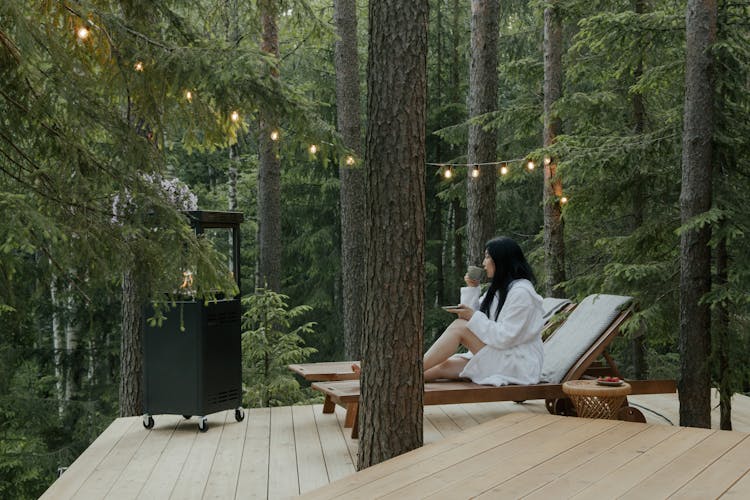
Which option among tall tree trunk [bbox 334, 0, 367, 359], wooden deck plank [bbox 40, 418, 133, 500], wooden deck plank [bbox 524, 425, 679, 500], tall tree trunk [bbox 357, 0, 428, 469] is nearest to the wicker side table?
wooden deck plank [bbox 524, 425, 679, 500]

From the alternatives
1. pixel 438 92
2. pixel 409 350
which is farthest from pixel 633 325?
pixel 438 92

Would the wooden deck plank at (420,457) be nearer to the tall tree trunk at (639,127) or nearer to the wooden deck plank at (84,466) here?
the wooden deck plank at (84,466)

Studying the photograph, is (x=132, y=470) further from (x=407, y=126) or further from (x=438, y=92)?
(x=438, y=92)

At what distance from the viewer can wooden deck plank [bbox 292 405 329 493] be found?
186 inches

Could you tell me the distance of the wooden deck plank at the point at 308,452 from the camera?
15.5ft

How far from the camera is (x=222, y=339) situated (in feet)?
19.9

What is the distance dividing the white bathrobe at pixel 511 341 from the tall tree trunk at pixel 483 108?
3.48 meters

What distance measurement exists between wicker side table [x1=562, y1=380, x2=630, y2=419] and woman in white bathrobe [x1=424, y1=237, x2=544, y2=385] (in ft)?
1.90

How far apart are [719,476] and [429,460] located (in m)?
1.21

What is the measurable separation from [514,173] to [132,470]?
24.3 ft

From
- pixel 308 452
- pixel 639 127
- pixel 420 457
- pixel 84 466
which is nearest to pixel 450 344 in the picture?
pixel 308 452

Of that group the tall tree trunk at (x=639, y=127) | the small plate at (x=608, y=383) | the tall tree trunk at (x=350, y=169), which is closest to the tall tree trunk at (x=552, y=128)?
the tall tree trunk at (x=639, y=127)

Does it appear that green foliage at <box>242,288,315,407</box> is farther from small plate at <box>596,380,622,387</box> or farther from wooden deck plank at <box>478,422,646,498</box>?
wooden deck plank at <box>478,422,646,498</box>

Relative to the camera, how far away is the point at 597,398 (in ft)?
17.3
